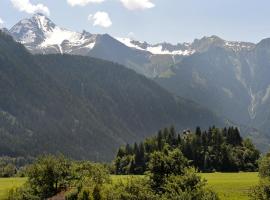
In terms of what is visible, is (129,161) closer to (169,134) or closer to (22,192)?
(169,134)

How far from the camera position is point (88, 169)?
91.2 meters

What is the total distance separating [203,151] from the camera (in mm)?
174625

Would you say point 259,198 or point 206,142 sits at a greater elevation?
point 206,142

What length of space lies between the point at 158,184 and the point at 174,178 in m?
6.15

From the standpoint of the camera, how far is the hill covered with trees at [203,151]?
16912 centimetres

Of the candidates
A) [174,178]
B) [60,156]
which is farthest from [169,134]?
[174,178]

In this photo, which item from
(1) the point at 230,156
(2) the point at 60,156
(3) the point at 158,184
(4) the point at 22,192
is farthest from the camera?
(1) the point at 230,156

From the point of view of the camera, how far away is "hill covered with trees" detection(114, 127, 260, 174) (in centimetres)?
16912

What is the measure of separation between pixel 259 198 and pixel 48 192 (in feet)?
137

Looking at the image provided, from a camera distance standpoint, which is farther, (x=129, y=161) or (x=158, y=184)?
(x=129, y=161)

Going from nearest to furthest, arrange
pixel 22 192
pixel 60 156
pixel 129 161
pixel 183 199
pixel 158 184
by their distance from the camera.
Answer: pixel 183 199
pixel 158 184
pixel 22 192
pixel 60 156
pixel 129 161

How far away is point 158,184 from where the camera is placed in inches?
2987

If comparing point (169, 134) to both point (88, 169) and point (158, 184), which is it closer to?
point (88, 169)

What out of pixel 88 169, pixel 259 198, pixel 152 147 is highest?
pixel 152 147
